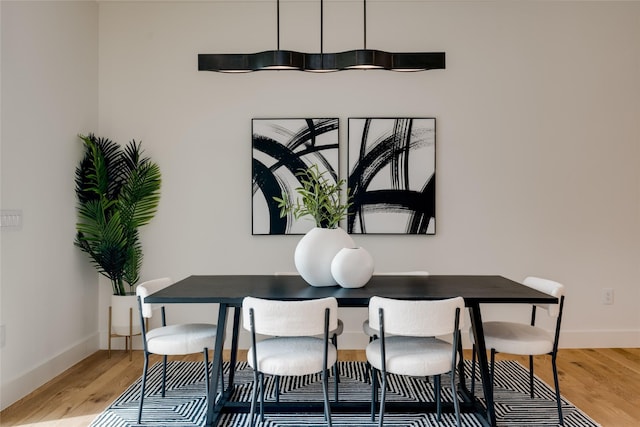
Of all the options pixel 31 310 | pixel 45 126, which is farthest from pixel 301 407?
pixel 45 126

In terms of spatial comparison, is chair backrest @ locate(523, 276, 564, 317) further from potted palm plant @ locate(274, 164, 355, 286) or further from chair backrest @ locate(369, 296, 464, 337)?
potted palm plant @ locate(274, 164, 355, 286)

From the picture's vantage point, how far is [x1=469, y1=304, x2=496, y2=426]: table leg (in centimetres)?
262

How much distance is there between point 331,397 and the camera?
3123 mm

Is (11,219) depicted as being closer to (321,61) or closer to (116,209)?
(116,209)

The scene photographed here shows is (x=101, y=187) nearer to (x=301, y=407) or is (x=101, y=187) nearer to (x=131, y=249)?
(x=131, y=249)

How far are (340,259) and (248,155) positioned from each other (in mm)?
1802

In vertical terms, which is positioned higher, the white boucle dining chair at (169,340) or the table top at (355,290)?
the table top at (355,290)

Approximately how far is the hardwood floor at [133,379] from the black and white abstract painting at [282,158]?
1.18m

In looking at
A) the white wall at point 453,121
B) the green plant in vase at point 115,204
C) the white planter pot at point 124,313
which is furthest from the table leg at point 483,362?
the green plant in vase at point 115,204

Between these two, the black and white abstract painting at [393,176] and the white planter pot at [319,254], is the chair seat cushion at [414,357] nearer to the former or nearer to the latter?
the white planter pot at [319,254]

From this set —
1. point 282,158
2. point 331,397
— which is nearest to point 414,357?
point 331,397

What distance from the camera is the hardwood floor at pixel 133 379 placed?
9.34 feet

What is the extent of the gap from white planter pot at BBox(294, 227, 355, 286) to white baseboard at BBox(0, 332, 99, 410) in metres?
1.82

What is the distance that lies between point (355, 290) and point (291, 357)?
0.55m
